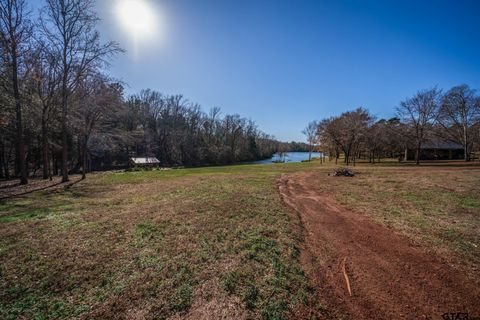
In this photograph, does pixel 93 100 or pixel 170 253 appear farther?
pixel 93 100

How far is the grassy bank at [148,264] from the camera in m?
2.97

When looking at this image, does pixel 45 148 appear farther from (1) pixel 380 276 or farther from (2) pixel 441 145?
(2) pixel 441 145

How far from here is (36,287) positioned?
329 centimetres

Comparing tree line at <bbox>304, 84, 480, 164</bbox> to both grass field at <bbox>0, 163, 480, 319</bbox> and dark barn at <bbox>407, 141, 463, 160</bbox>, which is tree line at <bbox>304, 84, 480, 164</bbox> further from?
grass field at <bbox>0, 163, 480, 319</bbox>

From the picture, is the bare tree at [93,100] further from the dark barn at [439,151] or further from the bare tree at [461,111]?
the dark barn at [439,151]

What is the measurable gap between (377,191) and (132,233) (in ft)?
39.3

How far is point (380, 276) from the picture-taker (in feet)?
12.5

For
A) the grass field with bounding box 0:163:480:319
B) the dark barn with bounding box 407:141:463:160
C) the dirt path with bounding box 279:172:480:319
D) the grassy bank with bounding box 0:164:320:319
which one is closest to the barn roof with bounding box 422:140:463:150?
the dark barn with bounding box 407:141:463:160

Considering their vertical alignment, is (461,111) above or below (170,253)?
above

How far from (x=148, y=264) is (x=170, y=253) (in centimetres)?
53

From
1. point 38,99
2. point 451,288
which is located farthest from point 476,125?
point 38,99

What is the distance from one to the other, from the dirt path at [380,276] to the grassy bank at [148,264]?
18.6 inches

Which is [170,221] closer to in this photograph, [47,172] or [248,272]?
[248,272]

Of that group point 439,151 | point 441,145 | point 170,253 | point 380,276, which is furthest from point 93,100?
point 439,151
